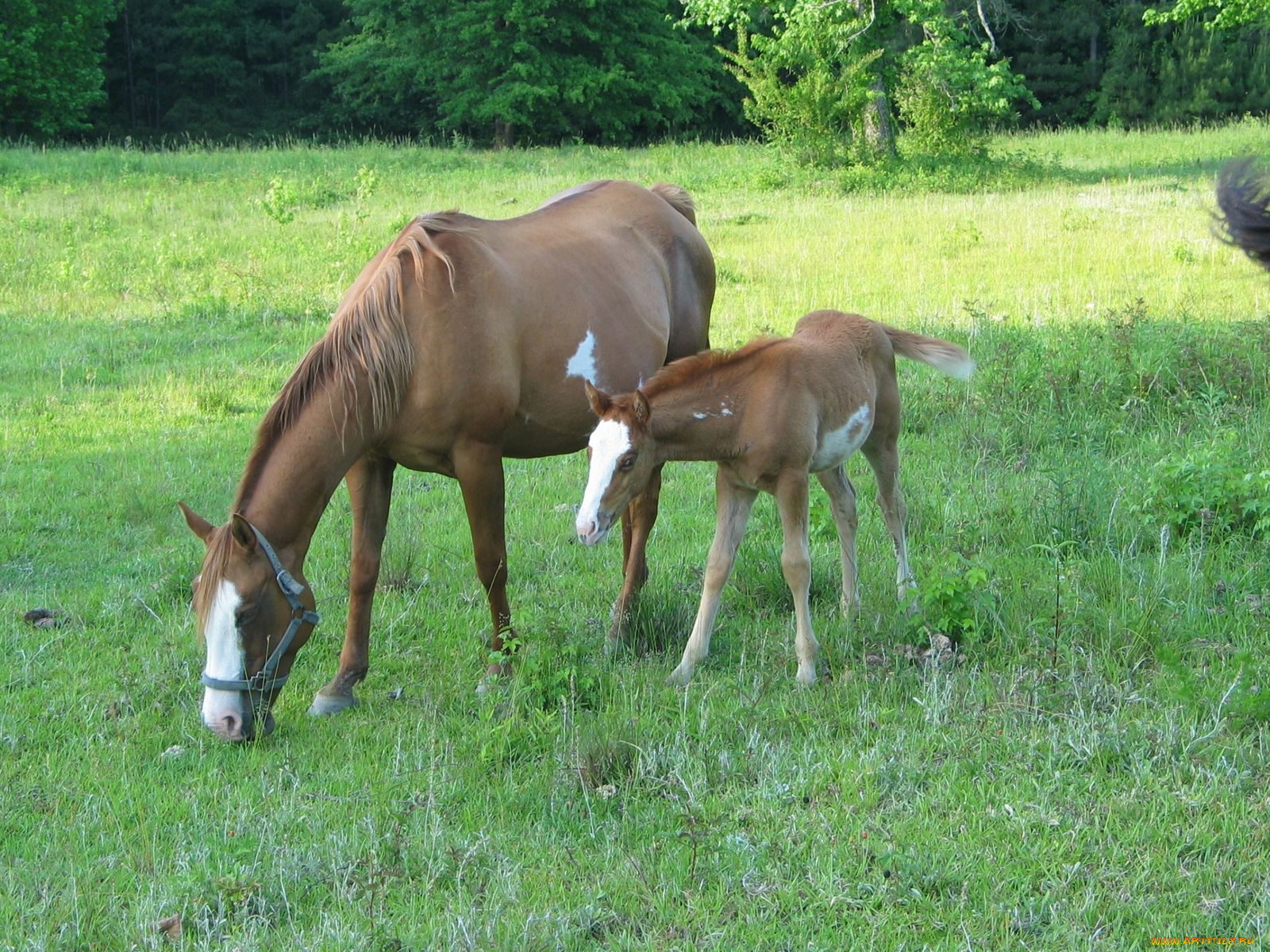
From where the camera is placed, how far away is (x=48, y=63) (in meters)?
33.7

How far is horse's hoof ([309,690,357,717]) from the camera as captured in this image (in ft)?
14.7

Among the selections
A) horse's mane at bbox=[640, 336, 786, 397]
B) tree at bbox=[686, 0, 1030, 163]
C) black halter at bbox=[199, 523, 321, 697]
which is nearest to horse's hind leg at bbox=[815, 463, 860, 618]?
horse's mane at bbox=[640, 336, 786, 397]

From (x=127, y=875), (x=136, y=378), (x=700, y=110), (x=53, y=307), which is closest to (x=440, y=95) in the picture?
(x=700, y=110)

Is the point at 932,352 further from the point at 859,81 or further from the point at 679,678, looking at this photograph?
the point at 859,81

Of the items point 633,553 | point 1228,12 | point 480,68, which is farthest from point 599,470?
point 480,68

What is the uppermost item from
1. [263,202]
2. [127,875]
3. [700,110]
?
[700,110]

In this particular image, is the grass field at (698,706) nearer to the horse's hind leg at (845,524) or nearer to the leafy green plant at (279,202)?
the horse's hind leg at (845,524)

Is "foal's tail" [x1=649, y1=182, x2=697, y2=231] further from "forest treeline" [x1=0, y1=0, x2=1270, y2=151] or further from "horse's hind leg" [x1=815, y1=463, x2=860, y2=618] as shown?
"forest treeline" [x1=0, y1=0, x2=1270, y2=151]

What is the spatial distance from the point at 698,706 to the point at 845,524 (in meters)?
1.35

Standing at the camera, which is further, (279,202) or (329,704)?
(279,202)

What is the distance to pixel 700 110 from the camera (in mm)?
39031

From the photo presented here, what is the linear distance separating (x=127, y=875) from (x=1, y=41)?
3512cm

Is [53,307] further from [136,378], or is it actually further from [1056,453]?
[1056,453]

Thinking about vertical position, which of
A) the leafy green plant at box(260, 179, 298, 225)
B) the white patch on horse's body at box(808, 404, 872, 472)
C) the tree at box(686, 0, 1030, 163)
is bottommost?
the white patch on horse's body at box(808, 404, 872, 472)
